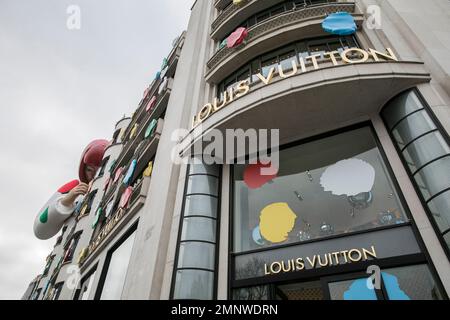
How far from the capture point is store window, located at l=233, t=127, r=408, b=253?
26.3ft

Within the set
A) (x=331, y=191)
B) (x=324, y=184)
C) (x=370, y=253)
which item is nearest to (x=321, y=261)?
(x=370, y=253)

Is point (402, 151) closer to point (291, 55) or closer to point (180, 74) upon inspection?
point (291, 55)

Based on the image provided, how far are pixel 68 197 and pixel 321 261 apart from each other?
35.0 m

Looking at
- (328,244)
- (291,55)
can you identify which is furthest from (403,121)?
(291,55)

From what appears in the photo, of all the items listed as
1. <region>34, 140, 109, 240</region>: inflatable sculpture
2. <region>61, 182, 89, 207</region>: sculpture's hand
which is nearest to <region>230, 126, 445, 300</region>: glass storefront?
<region>34, 140, 109, 240</region>: inflatable sculpture

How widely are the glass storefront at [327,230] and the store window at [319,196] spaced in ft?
0.08

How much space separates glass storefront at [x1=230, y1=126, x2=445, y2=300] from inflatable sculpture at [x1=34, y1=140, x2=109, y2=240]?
2762 centimetres

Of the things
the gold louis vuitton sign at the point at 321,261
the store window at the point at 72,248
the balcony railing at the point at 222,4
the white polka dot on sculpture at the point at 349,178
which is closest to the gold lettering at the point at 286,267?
the gold louis vuitton sign at the point at 321,261

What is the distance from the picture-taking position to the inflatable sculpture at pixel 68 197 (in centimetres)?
3344

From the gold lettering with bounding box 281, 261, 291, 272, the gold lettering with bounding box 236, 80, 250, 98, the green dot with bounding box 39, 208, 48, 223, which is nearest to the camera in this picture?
the gold lettering with bounding box 281, 261, 291, 272

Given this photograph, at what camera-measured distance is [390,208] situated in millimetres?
7801

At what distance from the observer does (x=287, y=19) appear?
1271 centimetres

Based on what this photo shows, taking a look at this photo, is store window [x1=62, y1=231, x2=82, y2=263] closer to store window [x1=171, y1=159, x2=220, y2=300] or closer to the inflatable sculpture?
the inflatable sculpture

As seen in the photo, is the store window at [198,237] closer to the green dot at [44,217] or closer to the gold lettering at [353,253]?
the gold lettering at [353,253]
